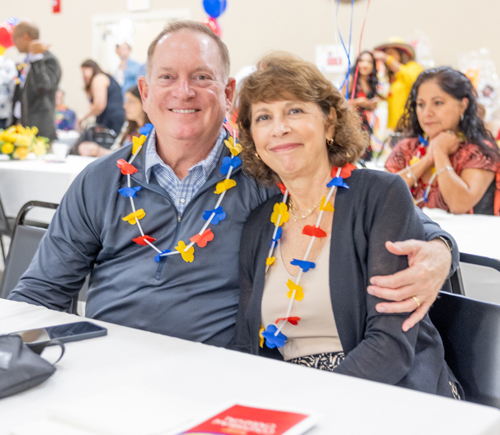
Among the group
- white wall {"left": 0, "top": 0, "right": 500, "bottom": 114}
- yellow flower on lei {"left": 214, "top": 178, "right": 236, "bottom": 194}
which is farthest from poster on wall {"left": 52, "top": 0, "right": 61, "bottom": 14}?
yellow flower on lei {"left": 214, "top": 178, "right": 236, "bottom": 194}

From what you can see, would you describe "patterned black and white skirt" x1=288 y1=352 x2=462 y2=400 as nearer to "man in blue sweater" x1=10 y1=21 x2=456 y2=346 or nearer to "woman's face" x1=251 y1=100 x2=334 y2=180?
"man in blue sweater" x1=10 y1=21 x2=456 y2=346

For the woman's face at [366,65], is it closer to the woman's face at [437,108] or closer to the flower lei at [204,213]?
the woman's face at [437,108]

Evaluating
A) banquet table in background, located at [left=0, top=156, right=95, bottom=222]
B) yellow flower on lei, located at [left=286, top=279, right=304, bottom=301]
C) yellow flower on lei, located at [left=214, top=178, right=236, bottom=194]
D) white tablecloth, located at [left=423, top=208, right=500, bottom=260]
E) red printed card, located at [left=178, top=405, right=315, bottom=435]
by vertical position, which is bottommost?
banquet table in background, located at [left=0, top=156, right=95, bottom=222]

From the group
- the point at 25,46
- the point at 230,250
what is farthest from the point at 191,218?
the point at 25,46

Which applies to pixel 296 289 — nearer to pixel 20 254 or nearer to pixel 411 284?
pixel 411 284

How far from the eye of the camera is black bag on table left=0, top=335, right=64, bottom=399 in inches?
36.6

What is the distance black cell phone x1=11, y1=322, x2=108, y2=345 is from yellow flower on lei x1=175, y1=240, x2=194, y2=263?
0.41 m

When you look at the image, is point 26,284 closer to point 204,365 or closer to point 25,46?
point 204,365

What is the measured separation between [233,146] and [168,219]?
0.31 m

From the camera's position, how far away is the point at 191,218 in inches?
66.9

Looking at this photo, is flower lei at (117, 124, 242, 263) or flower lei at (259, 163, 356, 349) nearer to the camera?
flower lei at (259, 163, 356, 349)

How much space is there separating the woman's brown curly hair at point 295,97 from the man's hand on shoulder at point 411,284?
1.15 ft

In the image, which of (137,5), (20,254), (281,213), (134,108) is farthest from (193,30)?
(137,5)

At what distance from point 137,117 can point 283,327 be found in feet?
10.9
